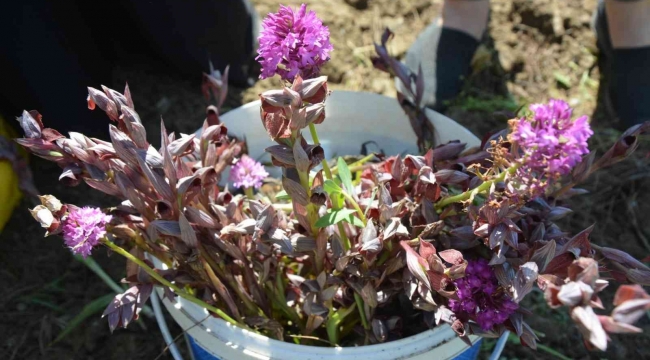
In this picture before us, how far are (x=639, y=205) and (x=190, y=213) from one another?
108 cm

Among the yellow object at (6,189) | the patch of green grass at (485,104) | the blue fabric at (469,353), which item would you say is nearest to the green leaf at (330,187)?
the blue fabric at (469,353)

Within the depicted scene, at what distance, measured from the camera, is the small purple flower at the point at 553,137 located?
1.76 feet

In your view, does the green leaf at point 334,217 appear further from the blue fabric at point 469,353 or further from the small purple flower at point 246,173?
the blue fabric at point 469,353

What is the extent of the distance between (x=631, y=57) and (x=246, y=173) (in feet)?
3.68

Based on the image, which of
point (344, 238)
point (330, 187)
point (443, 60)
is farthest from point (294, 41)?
point (443, 60)

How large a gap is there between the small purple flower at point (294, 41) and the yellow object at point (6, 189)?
2.83ft

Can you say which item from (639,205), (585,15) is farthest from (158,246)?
(585,15)

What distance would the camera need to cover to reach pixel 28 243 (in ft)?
4.65

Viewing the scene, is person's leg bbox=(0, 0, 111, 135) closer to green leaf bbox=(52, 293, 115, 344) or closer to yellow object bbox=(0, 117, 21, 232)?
yellow object bbox=(0, 117, 21, 232)

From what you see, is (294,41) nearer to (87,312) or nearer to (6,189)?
(87,312)

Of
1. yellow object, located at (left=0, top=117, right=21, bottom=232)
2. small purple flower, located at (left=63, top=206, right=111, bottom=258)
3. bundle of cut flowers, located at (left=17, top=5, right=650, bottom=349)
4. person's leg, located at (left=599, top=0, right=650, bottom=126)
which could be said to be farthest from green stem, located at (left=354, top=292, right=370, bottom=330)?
person's leg, located at (left=599, top=0, right=650, bottom=126)

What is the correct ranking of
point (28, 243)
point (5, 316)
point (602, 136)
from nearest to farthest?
point (5, 316) → point (28, 243) → point (602, 136)

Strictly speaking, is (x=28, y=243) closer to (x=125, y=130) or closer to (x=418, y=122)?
(x=125, y=130)

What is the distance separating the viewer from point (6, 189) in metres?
1.32
